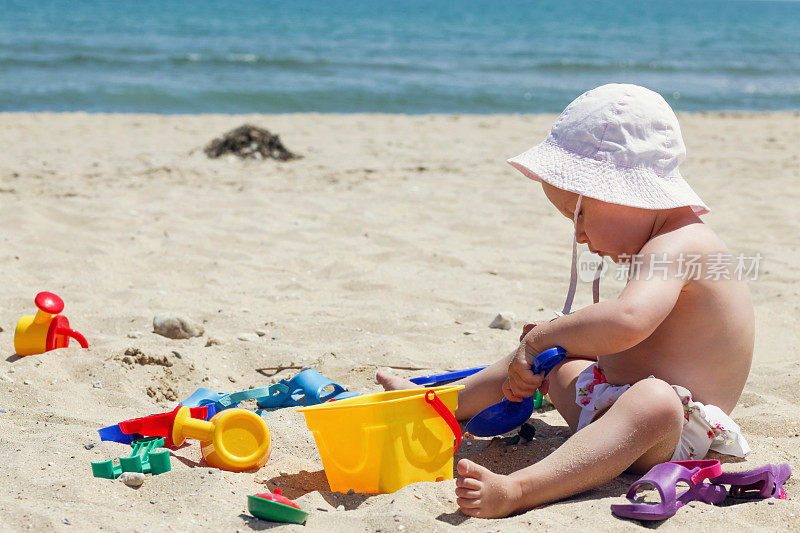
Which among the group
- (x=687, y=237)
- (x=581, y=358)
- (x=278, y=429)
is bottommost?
(x=278, y=429)

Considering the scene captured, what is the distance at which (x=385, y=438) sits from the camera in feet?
6.81

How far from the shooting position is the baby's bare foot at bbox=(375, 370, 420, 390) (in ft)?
8.57

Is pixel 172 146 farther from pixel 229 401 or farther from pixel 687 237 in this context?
pixel 687 237

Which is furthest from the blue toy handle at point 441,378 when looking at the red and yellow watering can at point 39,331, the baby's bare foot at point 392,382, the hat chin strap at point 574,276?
the red and yellow watering can at point 39,331

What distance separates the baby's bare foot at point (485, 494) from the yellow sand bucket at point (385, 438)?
0.21 meters

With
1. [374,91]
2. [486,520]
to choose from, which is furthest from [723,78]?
[486,520]

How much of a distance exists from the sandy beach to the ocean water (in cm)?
416

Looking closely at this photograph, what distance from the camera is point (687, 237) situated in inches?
86.6

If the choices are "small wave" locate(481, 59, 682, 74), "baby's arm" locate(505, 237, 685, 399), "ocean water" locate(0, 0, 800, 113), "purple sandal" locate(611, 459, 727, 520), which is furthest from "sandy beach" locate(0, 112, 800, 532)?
"small wave" locate(481, 59, 682, 74)

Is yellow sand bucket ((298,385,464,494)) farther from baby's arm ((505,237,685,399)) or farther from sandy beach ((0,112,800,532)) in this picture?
baby's arm ((505,237,685,399))

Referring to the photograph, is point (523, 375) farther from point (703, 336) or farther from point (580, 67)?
point (580, 67)

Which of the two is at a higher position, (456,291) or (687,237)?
(687,237)

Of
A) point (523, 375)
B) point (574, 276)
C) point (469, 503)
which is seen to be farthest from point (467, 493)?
point (574, 276)

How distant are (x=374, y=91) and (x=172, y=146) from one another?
5.75 meters
